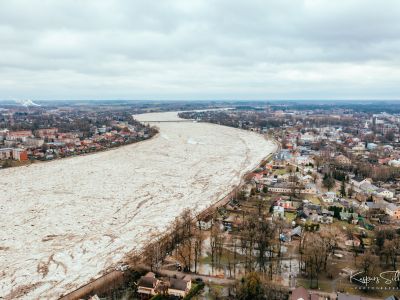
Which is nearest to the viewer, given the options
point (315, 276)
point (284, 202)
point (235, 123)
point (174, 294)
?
point (174, 294)

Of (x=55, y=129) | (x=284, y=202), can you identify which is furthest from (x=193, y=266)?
(x=55, y=129)

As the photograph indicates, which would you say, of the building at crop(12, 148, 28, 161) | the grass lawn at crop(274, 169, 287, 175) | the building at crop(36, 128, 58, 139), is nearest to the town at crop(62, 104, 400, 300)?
the grass lawn at crop(274, 169, 287, 175)

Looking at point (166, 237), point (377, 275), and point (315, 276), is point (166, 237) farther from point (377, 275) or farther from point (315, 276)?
point (377, 275)

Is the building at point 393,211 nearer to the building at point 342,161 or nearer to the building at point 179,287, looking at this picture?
the building at point 342,161

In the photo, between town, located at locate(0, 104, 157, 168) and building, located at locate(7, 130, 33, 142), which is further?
building, located at locate(7, 130, 33, 142)

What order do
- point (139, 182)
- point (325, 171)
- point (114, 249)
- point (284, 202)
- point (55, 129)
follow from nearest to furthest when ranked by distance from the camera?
1. point (114, 249)
2. point (284, 202)
3. point (139, 182)
4. point (325, 171)
5. point (55, 129)

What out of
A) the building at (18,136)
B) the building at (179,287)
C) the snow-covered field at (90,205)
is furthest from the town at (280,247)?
the building at (18,136)

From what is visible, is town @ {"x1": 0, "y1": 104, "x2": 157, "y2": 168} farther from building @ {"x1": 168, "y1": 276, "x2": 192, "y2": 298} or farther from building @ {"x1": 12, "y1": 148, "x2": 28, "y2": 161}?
building @ {"x1": 168, "y1": 276, "x2": 192, "y2": 298}

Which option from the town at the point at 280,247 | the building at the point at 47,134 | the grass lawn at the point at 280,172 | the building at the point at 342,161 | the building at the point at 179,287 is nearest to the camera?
the building at the point at 179,287
